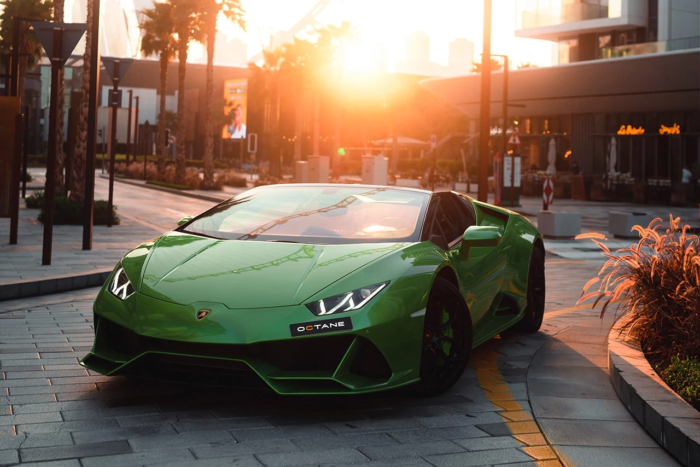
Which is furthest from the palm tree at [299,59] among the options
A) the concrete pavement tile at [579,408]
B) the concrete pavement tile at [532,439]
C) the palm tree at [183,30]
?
the concrete pavement tile at [532,439]

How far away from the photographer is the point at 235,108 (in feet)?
353

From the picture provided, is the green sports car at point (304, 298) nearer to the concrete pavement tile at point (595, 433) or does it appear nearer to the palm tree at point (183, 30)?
the concrete pavement tile at point (595, 433)

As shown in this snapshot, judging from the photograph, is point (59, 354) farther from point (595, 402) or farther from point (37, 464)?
point (595, 402)

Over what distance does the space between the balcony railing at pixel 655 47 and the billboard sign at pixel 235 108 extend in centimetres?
6795

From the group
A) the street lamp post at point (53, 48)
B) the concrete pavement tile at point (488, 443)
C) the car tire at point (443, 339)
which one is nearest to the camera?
the concrete pavement tile at point (488, 443)

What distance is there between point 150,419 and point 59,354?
6.04ft

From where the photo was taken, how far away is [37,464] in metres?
3.71

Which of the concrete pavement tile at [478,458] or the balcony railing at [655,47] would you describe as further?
the balcony railing at [655,47]

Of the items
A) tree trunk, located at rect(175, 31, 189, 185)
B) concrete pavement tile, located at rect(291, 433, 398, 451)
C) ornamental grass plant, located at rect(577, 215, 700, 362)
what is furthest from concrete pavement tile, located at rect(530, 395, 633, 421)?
tree trunk, located at rect(175, 31, 189, 185)

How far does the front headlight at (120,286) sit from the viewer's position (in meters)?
4.83

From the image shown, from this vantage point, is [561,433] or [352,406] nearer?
[561,433]

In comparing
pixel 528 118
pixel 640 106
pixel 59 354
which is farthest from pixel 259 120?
pixel 59 354

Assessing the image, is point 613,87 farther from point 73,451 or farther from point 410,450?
point 73,451

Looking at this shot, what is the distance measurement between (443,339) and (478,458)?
1.19 metres
